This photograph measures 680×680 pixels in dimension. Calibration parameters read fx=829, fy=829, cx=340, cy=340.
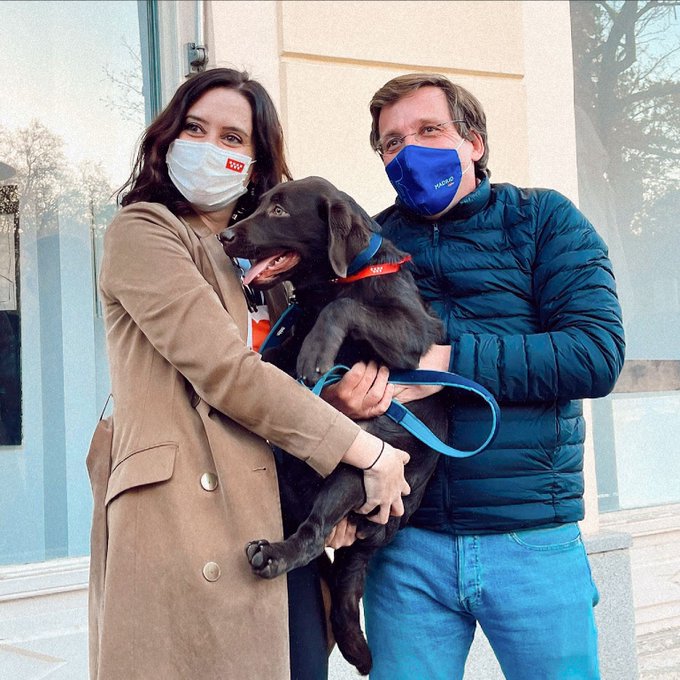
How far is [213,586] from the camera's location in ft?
5.05

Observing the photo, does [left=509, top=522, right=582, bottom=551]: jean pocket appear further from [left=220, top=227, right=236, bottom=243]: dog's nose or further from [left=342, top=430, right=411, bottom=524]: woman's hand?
[left=220, top=227, right=236, bottom=243]: dog's nose

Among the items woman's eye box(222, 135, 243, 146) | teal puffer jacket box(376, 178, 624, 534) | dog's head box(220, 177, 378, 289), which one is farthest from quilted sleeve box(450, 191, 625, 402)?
woman's eye box(222, 135, 243, 146)

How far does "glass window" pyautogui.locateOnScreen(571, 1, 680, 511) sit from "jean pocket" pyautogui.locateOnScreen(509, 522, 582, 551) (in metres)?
2.90

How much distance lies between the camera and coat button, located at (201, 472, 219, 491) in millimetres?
1575

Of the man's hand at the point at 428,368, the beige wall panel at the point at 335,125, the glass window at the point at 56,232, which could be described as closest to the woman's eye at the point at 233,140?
the man's hand at the point at 428,368

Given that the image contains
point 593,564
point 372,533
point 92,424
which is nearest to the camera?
point 372,533

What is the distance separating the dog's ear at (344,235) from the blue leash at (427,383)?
249 mm

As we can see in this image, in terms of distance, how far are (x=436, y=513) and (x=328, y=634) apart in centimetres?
37

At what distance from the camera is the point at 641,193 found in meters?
4.66

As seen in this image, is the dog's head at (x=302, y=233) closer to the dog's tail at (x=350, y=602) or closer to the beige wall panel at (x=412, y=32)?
the dog's tail at (x=350, y=602)

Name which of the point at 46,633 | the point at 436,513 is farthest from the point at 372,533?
the point at 46,633

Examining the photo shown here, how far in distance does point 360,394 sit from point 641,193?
11.1ft

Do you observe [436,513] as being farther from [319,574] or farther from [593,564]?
[593,564]

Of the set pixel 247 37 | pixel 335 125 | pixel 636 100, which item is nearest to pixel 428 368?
pixel 335 125
